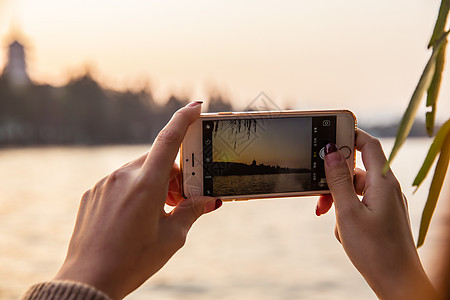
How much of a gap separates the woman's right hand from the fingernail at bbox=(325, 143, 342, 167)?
0.03m

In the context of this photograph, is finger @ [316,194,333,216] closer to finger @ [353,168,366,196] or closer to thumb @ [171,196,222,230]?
finger @ [353,168,366,196]

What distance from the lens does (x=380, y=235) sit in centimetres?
54

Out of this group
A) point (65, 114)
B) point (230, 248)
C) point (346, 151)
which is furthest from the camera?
point (65, 114)

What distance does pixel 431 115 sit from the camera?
314mm

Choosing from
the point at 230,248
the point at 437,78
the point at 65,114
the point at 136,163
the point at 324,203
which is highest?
the point at 437,78

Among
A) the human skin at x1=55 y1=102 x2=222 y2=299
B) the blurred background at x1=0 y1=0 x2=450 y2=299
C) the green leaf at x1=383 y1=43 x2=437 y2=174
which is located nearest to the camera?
the green leaf at x1=383 y1=43 x2=437 y2=174

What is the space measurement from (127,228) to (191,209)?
136 millimetres

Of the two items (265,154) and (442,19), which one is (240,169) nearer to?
(265,154)

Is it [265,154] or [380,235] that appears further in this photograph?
[265,154]

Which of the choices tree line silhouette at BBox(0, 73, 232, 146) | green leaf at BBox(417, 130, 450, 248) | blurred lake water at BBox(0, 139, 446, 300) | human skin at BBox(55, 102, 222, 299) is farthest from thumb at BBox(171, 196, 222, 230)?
tree line silhouette at BBox(0, 73, 232, 146)

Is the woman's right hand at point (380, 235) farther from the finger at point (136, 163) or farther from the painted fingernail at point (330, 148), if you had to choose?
the finger at point (136, 163)

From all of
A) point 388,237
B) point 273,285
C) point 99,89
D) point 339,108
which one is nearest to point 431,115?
point 388,237

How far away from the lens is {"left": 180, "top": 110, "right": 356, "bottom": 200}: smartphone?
646mm

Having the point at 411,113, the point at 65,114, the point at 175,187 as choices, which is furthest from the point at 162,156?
the point at 65,114
